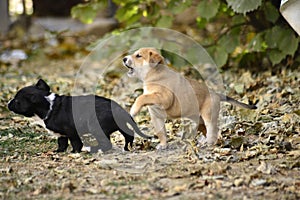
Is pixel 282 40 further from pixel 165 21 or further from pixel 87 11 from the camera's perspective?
pixel 87 11

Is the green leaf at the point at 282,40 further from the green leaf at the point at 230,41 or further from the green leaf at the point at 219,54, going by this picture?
the green leaf at the point at 219,54

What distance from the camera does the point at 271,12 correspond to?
735cm

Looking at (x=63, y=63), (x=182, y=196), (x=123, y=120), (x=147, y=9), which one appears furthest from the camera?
(x=63, y=63)

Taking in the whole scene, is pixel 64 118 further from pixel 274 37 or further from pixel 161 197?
pixel 274 37

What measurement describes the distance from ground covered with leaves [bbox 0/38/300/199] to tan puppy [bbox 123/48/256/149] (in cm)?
20

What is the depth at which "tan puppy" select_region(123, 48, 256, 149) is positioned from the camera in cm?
452

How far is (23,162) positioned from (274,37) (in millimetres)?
3960

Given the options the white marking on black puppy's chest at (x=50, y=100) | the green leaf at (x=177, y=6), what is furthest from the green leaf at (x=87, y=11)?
the white marking on black puppy's chest at (x=50, y=100)

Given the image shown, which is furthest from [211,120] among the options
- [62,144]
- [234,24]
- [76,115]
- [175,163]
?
[234,24]

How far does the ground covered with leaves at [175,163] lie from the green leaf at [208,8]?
4.27 feet

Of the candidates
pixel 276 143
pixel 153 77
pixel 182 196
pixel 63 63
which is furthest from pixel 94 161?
pixel 63 63

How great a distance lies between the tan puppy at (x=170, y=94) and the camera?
4523 millimetres

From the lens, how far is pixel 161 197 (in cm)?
341

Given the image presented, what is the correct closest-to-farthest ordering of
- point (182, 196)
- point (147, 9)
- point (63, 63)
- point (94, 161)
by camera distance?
point (182, 196)
point (94, 161)
point (147, 9)
point (63, 63)
